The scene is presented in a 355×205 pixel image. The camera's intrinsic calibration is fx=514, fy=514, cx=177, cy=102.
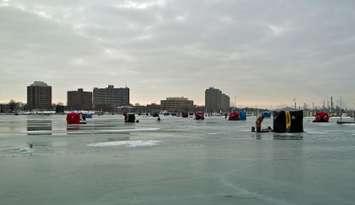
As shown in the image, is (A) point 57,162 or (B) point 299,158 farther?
(B) point 299,158

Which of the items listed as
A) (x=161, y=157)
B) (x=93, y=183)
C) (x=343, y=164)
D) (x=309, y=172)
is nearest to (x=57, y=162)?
(x=161, y=157)

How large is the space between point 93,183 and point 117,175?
133 cm

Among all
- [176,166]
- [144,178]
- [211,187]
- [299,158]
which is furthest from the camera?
[299,158]

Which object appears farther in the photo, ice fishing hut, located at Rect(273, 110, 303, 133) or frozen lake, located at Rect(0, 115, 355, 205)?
ice fishing hut, located at Rect(273, 110, 303, 133)

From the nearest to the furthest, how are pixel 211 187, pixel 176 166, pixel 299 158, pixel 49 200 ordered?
pixel 49 200
pixel 211 187
pixel 176 166
pixel 299 158

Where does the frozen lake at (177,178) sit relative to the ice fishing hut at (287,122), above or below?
below

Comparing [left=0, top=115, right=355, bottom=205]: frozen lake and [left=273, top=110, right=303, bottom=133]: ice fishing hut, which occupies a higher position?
[left=273, top=110, right=303, bottom=133]: ice fishing hut

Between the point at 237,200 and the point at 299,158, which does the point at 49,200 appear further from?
the point at 299,158

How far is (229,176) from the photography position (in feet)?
41.4

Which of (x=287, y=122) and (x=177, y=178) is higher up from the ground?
(x=287, y=122)

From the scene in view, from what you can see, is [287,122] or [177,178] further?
[287,122]

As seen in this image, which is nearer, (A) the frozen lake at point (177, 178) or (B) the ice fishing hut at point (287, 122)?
(A) the frozen lake at point (177, 178)

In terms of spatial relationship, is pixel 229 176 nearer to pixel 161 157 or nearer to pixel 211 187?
pixel 211 187

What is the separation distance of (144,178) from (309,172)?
4.35m
